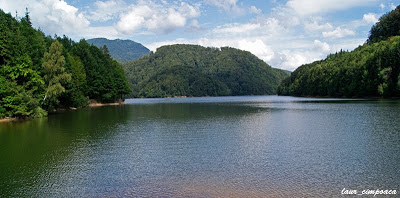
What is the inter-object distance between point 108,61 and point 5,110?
242 ft

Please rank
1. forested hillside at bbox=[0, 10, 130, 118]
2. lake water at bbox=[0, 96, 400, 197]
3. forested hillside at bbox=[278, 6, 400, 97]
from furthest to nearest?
forested hillside at bbox=[278, 6, 400, 97] < forested hillside at bbox=[0, 10, 130, 118] < lake water at bbox=[0, 96, 400, 197]

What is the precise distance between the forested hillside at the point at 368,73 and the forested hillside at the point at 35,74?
93978 millimetres

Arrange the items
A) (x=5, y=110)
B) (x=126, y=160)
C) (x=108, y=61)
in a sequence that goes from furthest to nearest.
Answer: (x=108, y=61)
(x=5, y=110)
(x=126, y=160)

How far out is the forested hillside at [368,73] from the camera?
10619 cm

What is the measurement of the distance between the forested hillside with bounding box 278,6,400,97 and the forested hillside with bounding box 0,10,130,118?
9398 cm

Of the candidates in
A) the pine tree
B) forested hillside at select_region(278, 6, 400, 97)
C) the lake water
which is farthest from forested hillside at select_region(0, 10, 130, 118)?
forested hillside at select_region(278, 6, 400, 97)

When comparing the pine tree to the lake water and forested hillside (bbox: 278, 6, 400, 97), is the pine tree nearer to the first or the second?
the lake water

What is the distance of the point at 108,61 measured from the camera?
394 ft

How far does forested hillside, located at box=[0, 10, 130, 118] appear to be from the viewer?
161 ft

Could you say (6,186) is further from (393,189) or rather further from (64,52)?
(64,52)

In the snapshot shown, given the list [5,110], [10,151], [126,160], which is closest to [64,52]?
[5,110]

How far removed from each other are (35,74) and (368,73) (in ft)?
372

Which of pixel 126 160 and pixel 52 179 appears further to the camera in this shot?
pixel 126 160

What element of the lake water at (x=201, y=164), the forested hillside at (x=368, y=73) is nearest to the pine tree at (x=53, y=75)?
the lake water at (x=201, y=164)
